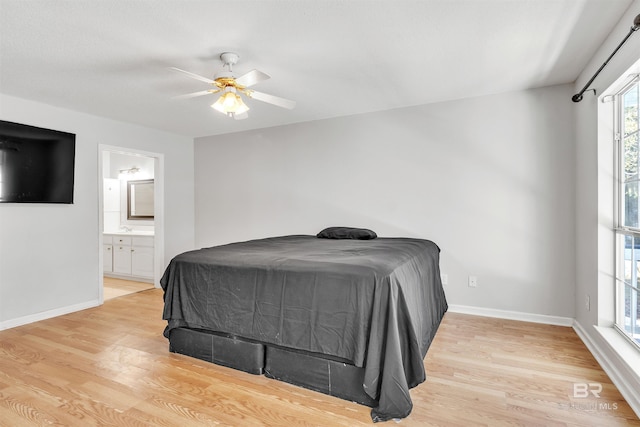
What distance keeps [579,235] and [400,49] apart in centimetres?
227

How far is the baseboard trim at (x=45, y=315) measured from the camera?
10.9 ft

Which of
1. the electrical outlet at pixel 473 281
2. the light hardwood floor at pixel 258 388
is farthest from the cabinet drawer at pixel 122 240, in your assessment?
the electrical outlet at pixel 473 281

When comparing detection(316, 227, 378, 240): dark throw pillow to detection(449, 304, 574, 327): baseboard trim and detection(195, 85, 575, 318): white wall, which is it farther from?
detection(449, 304, 574, 327): baseboard trim

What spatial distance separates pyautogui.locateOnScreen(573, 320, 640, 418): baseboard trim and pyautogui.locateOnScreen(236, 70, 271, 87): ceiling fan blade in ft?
9.14

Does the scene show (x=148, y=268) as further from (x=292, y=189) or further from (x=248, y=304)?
(x=248, y=304)

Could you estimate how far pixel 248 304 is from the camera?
226cm

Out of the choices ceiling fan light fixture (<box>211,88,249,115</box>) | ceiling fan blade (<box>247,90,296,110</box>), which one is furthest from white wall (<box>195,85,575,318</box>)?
ceiling fan light fixture (<box>211,88,249,115</box>)

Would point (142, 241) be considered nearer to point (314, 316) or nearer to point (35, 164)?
point (35, 164)

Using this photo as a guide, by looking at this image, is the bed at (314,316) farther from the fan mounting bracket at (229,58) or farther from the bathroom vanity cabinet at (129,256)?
the bathroom vanity cabinet at (129,256)

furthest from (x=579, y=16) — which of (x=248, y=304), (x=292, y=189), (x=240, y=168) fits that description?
(x=240, y=168)

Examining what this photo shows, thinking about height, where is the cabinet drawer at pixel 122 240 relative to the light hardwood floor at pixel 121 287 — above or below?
above

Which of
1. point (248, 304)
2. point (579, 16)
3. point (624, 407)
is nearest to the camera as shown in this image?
point (624, 407)

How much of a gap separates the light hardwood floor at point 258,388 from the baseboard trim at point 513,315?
189mm

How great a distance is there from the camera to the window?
86.7 inches
